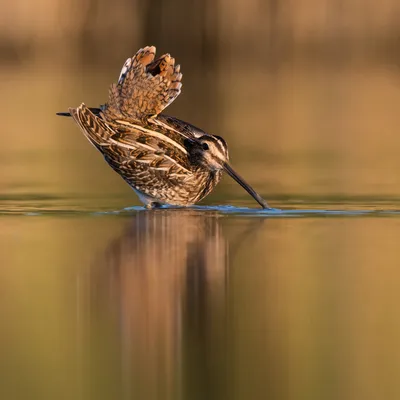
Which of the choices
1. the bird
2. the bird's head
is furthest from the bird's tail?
the bird's head

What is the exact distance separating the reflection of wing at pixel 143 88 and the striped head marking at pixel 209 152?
0.39 metres

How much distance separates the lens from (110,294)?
8.00m

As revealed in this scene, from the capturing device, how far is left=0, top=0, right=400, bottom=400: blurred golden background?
6.56 m

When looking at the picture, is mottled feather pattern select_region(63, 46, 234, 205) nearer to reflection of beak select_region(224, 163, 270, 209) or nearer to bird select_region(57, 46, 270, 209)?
bird select_region(57, 46, 270, 209)

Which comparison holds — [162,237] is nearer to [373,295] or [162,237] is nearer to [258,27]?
[373,295]

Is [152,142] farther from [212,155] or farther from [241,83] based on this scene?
[241,83]

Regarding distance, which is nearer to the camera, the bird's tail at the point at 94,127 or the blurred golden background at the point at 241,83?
the bird's tail at the point at 94,127

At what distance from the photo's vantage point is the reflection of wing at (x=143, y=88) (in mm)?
11258

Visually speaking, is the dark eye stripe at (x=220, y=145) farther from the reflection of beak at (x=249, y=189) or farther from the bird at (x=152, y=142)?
the reflection of beak at (x=249, y=189)

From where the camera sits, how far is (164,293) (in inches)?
315

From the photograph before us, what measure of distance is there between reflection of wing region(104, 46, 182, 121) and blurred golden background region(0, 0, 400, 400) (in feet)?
2.37

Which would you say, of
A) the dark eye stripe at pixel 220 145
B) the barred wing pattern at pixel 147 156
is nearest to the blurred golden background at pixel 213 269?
the barred wing pattern at pixel 147 156

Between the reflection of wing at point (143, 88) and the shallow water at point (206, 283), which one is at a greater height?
the reflection of wing at point (143, 88)

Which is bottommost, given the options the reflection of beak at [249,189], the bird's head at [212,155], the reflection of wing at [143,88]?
the reflection of beak at [249,189]
